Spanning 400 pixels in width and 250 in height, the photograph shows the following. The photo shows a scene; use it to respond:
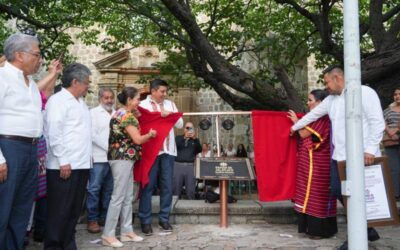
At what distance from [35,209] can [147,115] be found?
1628 millimetres

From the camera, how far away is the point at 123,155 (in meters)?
4.39

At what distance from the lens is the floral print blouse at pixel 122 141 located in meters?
4.39

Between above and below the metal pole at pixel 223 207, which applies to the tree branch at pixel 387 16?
above

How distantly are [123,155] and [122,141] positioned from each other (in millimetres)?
152

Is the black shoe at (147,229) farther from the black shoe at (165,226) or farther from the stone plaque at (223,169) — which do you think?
the stone plaque at (223,169)

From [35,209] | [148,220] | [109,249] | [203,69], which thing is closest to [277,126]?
[148,220]

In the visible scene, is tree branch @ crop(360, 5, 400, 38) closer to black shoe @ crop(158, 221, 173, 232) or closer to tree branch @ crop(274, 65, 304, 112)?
tree branch @ crop(274, 65, 304, 112)

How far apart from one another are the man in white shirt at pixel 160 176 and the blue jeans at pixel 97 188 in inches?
21.1

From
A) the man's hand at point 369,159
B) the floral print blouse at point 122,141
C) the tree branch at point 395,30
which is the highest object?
the tree branch at point 395,30

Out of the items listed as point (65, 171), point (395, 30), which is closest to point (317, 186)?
point (65, 171)

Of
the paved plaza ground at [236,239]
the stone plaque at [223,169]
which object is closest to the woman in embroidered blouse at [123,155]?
the paved plaza ground at [236,239]

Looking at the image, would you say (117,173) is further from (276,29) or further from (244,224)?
(276,29)

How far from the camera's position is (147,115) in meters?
4.97

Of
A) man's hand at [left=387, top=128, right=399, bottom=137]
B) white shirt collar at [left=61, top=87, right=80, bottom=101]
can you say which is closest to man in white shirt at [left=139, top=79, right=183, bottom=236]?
white shirt collar at [left=61, top=87, right=80, bottom=101]
